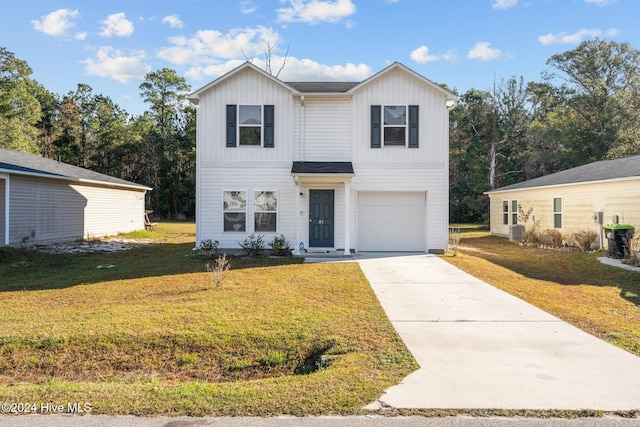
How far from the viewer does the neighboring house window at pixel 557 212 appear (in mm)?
18094

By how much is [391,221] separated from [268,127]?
5392mm

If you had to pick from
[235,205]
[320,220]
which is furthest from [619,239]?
[235,205]

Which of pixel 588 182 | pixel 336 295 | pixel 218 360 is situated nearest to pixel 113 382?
pixel 218 360

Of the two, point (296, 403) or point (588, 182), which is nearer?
point (296, 403)

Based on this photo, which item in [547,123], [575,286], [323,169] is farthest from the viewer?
[547,123]

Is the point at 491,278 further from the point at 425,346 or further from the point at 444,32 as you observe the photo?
the point at 444,32

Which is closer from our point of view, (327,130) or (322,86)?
(327,130)

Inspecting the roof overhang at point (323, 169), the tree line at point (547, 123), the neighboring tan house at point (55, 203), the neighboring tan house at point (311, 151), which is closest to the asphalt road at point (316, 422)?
the roof overhang at point (323, 169)

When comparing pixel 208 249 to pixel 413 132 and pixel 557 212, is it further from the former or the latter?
pixel 557 212

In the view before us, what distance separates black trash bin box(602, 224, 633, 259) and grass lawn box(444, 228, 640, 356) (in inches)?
27.4

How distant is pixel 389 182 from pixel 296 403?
11083 millimetres

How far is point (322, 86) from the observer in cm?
1537

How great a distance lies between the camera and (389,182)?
46.1 ft

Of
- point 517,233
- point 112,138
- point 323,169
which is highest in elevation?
point 112,138
